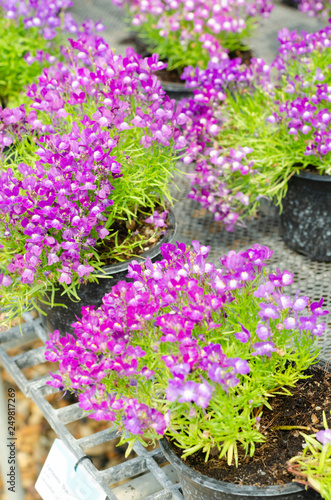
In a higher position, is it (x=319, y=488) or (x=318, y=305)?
(x=318, y=305)

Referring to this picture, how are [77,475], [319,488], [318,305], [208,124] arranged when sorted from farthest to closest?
[208,124] < [77,475] < [318,305] < [319,488]

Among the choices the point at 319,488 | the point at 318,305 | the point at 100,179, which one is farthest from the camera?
the point at 100,179

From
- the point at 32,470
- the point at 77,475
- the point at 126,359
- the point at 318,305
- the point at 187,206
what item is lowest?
the point at 32,470

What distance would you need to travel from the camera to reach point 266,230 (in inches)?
71.7

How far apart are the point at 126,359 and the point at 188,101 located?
1.02 metres

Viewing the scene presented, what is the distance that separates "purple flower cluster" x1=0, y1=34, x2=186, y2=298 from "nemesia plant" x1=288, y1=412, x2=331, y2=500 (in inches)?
20.7

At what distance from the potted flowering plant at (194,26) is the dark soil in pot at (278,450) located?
4.51ft

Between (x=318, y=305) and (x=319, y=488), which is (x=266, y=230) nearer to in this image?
(x=318, y=305)

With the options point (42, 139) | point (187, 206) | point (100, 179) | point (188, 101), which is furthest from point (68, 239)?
point (187, 206)

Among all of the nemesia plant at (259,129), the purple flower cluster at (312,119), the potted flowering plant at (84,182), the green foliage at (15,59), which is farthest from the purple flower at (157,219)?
the green foliage at (15,59)

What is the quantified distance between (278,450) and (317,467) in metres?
0.12

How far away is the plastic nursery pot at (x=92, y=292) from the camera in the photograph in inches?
50.8

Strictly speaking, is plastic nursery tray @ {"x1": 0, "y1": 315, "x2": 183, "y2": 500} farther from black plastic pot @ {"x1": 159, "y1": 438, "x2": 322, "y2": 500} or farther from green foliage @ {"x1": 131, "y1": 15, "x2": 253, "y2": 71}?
green foliage @ {"x1": 131, "y1": 15, "x2": 253, "y2": 71}

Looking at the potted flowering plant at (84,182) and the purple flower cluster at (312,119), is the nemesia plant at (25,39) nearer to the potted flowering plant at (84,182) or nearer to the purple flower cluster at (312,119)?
the potted flowering plant at (84,182)
